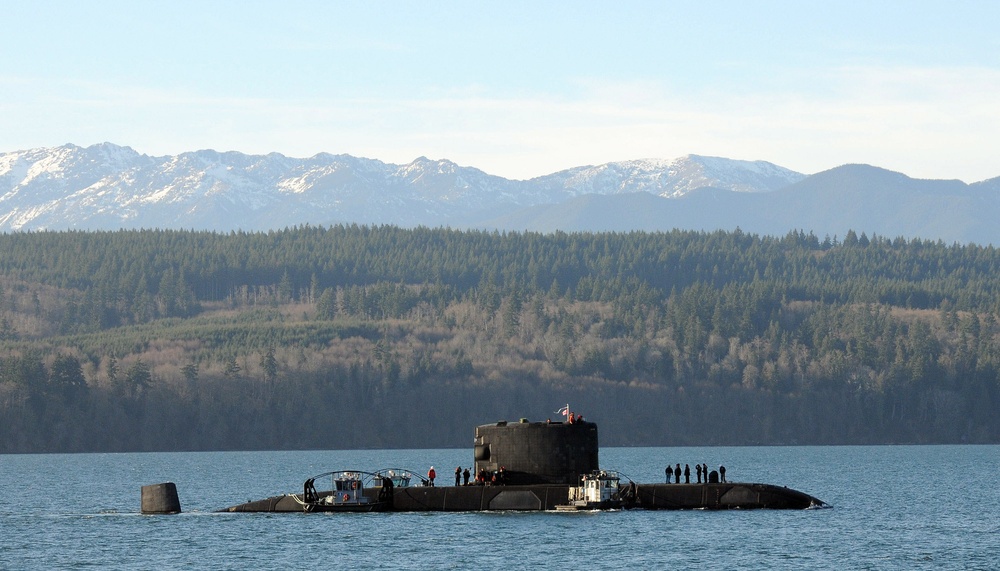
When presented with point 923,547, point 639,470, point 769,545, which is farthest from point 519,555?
point 639,470

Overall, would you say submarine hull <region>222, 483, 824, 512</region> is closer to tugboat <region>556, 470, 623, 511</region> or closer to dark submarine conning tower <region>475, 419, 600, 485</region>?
tugboat <region>556, 470, 623, 511</region>

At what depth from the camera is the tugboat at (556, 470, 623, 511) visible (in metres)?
74.4

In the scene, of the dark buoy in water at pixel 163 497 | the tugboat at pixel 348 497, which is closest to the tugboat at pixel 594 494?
the tugboat at pixel 348 497

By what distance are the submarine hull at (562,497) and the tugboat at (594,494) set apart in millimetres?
566

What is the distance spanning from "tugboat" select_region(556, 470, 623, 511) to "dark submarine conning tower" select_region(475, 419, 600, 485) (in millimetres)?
884

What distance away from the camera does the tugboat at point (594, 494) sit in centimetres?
7444

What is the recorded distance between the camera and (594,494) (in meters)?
74.6

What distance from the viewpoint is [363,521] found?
82.3m


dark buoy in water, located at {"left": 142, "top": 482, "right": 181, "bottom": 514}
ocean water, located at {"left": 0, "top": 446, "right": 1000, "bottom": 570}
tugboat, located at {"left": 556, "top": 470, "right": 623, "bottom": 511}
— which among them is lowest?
ocean water, located at {"left": 0, "top": 446, "right": 1000, "bottom": 570}

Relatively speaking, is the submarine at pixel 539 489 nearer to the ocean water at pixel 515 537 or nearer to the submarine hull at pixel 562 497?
the submarine hull at pixel 562 497

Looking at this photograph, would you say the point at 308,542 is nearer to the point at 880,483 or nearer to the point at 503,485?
the point at 503,485

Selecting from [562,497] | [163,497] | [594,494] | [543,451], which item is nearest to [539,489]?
[562,497]

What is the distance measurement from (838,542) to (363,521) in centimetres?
2464

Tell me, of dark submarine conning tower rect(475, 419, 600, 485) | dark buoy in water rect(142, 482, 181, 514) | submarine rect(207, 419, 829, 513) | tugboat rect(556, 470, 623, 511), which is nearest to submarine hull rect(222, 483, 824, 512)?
submarine rect(207, 419, 829, 513)
